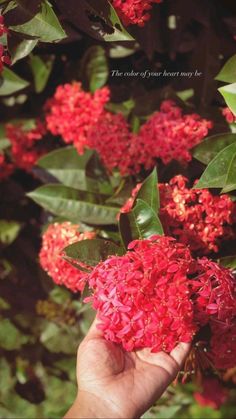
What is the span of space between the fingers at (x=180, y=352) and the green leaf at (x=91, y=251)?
347 millimetres

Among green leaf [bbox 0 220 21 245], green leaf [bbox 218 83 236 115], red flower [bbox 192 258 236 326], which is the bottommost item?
green leaf [bbox 0 220 21 245]

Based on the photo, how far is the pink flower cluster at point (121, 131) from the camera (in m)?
2.11

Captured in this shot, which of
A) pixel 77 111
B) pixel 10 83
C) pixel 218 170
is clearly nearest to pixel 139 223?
pixel 218 170

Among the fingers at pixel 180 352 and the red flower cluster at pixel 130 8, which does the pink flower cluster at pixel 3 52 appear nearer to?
the red flower cluster at pixel 130 8

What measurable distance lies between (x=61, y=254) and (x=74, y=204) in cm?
24

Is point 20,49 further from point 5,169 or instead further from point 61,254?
point 5,169

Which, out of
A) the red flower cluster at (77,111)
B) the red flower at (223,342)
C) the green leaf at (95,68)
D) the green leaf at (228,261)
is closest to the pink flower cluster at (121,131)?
the red flower cluster at (77,111)

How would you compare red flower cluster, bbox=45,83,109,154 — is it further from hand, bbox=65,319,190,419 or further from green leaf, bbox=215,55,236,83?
hand, bbox=65,319,190,419

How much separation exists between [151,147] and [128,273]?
2.44 feet

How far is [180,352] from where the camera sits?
1.71 metres

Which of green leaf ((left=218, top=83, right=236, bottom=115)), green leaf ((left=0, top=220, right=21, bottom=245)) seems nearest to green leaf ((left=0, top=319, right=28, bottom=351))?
green leaf ((left=0, top=220, right=21, bottom=245))

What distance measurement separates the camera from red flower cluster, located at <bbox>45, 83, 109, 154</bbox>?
242 cm

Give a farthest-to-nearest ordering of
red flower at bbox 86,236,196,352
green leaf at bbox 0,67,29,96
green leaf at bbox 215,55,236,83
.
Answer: green leaf at bbox 0,67,29,96
green leaf at bbox 215,55,236,83
red flower at bbox 86,236,196,352

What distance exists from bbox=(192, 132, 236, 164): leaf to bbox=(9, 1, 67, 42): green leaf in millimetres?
622
